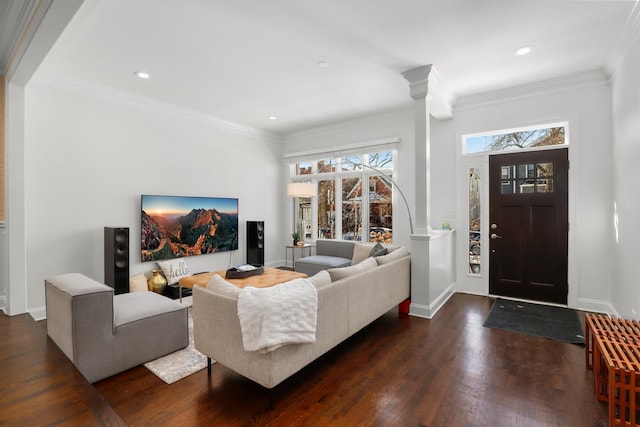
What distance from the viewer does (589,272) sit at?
12.5 feet

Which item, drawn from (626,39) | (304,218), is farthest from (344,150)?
(626,39)

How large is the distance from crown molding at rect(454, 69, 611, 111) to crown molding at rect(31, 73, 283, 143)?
3.74 metres

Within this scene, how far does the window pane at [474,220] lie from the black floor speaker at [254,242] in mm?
3493

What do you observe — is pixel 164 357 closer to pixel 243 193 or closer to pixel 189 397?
pixel 189 397

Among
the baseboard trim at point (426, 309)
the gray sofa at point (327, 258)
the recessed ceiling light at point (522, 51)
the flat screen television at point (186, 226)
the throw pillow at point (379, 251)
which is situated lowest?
the baseboard trim at point (426, 309)

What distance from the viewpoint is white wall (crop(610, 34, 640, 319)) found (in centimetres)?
273

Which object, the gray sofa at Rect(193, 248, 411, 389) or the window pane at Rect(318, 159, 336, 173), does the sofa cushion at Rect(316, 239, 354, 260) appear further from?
the gray sofa at Rect(193, 248, 411, 389)

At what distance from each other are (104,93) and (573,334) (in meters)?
6.08

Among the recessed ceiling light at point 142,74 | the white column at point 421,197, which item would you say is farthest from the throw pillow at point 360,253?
the recessed ceiling light at point 142,74

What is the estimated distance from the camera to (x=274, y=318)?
1.85 m

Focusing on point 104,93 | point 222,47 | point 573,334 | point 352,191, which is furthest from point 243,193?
point 573,334

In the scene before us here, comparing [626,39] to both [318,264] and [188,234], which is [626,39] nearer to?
[318,264]

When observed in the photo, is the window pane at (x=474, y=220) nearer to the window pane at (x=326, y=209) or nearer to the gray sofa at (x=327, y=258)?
the gray sofa at (x=327, y=258)

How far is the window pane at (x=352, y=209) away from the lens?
5.80 meters
